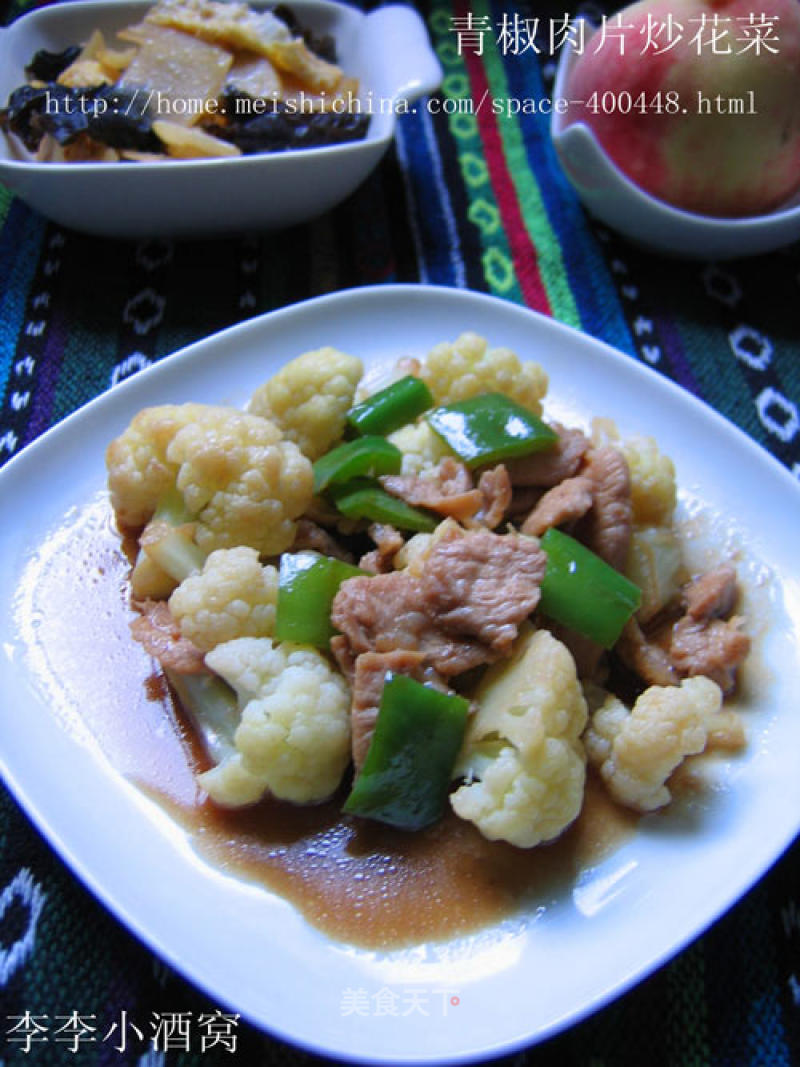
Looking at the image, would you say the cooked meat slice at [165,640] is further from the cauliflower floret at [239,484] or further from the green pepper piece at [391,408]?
the green pepper piece at [391,408]

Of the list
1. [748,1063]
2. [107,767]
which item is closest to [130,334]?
[107,767]

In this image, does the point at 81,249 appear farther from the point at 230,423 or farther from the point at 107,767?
the point at 107,767

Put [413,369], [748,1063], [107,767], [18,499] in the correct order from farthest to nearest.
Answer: [413,369], [18,499], [107,767], [748,1063]

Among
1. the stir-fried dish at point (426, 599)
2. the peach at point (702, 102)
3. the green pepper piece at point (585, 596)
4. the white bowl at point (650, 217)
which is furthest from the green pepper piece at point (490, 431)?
the peach at point (702, 102)

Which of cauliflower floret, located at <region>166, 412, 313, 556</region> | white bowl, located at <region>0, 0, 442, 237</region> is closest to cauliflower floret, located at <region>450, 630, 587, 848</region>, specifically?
cauliflower floret, located at <region>166, 412, 313, 556</region>

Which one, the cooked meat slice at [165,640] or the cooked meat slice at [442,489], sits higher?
the cooked meat slice at [442,489]

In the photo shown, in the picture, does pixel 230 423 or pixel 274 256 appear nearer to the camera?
pixel 230 423

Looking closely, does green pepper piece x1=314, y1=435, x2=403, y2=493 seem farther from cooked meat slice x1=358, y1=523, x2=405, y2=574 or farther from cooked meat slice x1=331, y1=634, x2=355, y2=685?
cooked meat slice x1=331, y1=634, x2=355, y2=685
